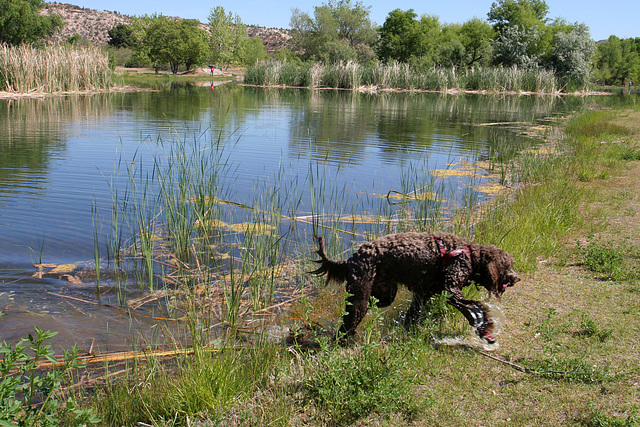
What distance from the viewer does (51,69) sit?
26.5 m

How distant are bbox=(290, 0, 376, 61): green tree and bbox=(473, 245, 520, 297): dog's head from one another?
80094 mm

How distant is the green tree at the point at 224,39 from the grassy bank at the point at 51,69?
4517 cm

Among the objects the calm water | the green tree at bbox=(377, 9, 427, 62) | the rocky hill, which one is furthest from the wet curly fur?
the rocky hill

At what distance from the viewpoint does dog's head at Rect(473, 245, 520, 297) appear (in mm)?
4074

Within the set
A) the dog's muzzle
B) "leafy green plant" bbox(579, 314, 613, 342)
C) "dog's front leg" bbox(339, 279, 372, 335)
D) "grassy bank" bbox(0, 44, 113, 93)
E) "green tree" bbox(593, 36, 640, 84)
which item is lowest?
"leafy green plant" bbox(579, 314, 613, 342)

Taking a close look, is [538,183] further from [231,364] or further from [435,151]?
[231,364]

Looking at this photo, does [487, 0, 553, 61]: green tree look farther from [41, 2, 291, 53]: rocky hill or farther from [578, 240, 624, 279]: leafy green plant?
[41, 2, 291, 53]: rocky hill

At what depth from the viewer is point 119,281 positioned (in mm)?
5562

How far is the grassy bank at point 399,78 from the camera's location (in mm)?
45000

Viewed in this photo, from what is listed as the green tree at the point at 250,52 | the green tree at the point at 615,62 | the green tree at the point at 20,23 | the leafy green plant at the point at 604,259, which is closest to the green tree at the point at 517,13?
the green tree at the point at 615,62

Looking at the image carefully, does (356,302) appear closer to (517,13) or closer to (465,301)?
(465,301)

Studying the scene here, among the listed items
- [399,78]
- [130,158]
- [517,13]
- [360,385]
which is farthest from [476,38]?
[360,385]

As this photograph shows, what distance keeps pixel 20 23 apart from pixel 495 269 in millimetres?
44820

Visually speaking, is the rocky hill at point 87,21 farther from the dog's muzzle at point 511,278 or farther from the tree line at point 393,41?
the dog's muzzle at point 511,278
